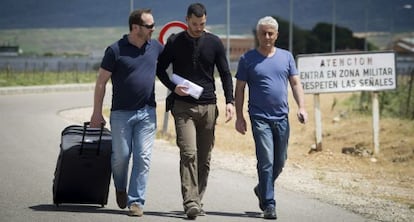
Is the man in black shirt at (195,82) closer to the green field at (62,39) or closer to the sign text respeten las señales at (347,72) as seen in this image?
the sign text respeten las señales at (347,72)

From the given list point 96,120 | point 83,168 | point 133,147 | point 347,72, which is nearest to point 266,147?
point 133,147

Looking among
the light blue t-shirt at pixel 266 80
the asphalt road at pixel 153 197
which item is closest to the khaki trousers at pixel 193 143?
the asphalt road at pixel 153 197

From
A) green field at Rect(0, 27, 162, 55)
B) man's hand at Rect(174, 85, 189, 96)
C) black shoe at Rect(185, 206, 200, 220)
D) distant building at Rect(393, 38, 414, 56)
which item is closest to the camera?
black shoe at Rect(185, 206, 200, 220)

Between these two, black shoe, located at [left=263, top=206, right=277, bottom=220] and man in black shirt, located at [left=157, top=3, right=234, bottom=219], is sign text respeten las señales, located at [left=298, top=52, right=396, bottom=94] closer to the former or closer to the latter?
man in black shirt, located at [left=157, top=3, right=234, bottom=219]

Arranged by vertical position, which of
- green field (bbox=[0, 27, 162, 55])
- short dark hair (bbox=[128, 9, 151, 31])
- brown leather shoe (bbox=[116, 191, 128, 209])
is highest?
green field (bbox=[0, 27, 162, 55])

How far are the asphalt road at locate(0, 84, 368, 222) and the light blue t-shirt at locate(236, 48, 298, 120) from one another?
977mm

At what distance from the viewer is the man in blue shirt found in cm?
964

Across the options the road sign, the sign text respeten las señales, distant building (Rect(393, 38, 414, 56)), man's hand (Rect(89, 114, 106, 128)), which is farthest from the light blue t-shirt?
distant building (Rect(393, 38, 414, 56))

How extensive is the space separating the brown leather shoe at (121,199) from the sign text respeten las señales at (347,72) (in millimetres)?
7528

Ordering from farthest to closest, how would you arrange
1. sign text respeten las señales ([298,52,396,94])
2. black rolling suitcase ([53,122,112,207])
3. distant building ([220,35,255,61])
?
distant building ([220,35,255,61]), sign text respeten las señales ([298,52,396,94]), black rolling suitcase ([53,122,112,207])

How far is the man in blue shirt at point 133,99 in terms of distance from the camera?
31.6 feet

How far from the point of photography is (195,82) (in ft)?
31.8

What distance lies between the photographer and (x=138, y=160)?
383 inches

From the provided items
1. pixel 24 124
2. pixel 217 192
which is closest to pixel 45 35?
pixel 24 124
